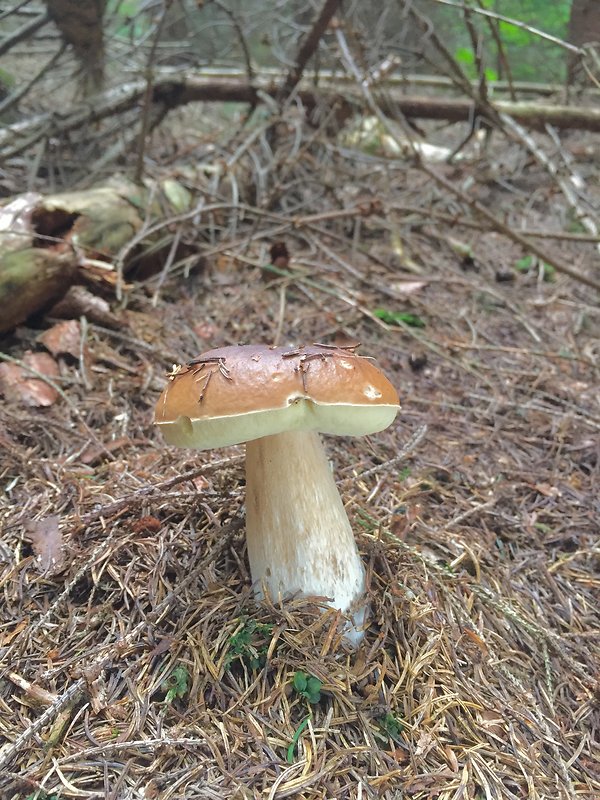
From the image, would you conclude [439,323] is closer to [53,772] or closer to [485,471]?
[485,471]

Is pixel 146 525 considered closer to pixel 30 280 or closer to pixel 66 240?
pixel 30 280

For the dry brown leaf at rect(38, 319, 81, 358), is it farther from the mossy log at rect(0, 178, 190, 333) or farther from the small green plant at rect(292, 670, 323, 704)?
the small green plant at rect(292, 670, 323, 704)

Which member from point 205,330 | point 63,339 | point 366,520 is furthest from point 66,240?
point 366,520

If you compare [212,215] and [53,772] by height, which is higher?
[212,215]

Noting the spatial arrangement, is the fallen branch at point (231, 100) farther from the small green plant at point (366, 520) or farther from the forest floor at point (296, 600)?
the small green plant at point (366, 520)

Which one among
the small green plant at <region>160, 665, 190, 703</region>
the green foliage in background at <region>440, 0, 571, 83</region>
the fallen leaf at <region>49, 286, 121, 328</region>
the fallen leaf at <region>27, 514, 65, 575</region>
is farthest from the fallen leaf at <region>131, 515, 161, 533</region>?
the green foliage in background at <region>440, 0, 571, 83</region>

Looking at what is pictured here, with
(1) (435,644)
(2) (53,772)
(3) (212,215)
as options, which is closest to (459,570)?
(1) (435,644)
